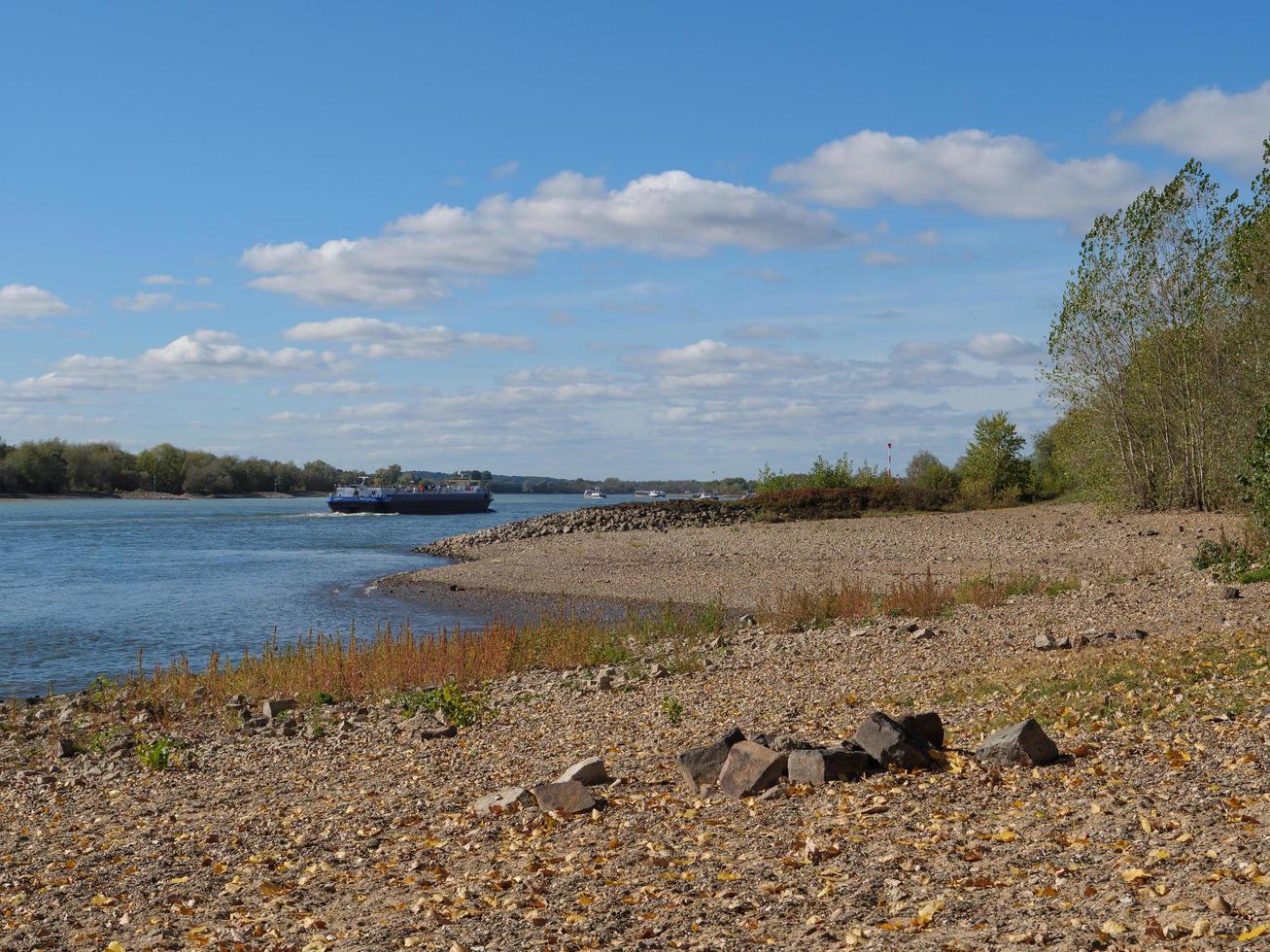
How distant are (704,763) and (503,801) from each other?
1.59 m

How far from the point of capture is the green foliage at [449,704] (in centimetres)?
1330

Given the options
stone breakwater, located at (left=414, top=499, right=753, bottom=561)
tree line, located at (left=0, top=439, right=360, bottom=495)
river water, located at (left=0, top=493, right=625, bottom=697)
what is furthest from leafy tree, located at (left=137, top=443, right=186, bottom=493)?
stone breakwater, located at (left=414, top=499, right=753, bottom=561)

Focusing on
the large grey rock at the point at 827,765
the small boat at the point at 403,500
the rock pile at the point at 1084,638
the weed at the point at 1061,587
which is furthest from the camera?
the small boat at the point at 403,500

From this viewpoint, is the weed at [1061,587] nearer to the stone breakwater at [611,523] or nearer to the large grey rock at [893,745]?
the large grey rock at [893,745]

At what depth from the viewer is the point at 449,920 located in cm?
655

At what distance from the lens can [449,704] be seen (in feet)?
44.7

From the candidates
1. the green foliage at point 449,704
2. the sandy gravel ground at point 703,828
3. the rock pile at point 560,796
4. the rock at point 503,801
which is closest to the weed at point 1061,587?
the sandy gravel ground at point 703,828

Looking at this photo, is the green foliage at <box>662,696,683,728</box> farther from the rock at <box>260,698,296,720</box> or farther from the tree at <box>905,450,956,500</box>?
the tree at <box>905,450,956,500</box>

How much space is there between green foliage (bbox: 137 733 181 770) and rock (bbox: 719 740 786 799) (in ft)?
23.5

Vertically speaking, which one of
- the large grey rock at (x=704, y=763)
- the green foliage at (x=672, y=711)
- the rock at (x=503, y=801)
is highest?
the large grey rock at (x=704, y=763)

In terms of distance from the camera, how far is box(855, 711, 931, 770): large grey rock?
28.0 ft

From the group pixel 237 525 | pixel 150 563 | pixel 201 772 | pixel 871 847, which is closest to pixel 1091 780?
pixel 871 847

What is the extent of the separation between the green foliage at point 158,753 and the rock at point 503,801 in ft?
17.4

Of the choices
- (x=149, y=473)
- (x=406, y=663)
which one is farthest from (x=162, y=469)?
(x=406, y=663)
